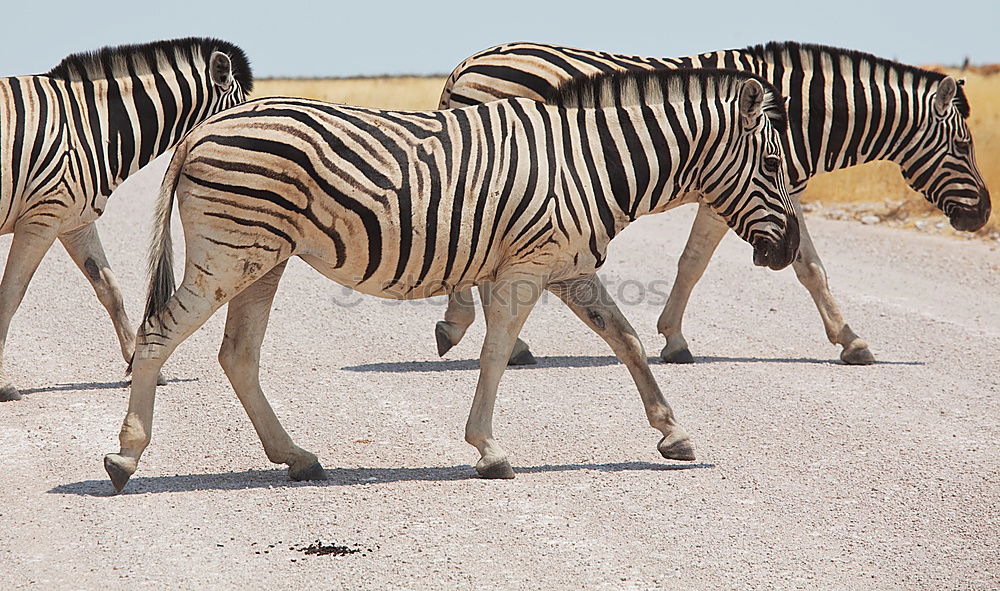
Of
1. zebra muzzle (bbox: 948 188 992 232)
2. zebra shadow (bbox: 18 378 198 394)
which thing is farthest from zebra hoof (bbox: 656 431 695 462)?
zebra muzzle (bbox: 948 188 992 232)

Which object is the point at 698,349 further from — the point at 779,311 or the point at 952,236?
the point at 952,236

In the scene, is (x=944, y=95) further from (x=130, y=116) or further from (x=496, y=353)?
(x=130, y=116)

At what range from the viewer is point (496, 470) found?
21.1 ft

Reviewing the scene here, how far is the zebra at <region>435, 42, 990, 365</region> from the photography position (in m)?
9.34

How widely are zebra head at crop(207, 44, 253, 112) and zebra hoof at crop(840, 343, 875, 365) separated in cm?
501

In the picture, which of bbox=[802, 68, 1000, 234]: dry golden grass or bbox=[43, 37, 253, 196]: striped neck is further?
bbox=[802, 68, 1000, 234]: dry golden grass

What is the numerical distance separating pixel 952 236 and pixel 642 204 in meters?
10.1

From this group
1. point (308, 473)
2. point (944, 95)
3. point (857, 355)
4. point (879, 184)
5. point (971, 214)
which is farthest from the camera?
point (879, 184)

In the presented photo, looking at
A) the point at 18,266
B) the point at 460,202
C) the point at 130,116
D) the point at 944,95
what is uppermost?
the point at 944,95

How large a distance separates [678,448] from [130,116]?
4.44 meters

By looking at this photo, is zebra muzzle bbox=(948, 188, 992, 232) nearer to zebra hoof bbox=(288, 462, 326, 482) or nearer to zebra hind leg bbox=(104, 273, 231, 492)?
zebra hoof bbox=(288, 462, 326, 482)

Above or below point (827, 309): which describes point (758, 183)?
above

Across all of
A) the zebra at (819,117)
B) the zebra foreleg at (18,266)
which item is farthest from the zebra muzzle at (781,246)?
the zebra foreleg at (18,266)

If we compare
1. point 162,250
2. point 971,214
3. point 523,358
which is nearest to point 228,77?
point 162,250
